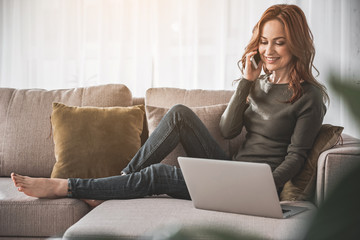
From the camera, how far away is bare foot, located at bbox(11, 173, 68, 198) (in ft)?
5.88

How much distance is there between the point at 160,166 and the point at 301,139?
596 mm

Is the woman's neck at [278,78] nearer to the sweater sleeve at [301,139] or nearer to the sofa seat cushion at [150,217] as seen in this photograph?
the sweater sleeve at [301,139]

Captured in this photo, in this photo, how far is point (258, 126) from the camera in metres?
2.01

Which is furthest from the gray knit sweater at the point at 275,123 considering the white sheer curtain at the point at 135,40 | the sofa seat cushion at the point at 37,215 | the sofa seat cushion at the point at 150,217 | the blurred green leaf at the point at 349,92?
the blurred green leaf at the point at 349,92

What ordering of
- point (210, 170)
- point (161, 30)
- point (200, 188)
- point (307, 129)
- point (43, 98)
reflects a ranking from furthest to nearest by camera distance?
point (161, 30) < point (43, 98) < point (307, 129) < point (200, 188) < point (210, 170)

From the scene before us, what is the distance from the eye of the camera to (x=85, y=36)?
3270 millimetres

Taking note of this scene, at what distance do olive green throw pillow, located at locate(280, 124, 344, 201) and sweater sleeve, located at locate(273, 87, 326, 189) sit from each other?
24mm

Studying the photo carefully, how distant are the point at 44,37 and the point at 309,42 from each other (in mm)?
2107

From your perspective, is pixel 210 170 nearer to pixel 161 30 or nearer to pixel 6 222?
pixel 6 222

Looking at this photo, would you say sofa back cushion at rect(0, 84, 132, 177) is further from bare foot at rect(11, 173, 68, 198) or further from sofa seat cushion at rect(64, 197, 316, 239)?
sofa seat cushion at rect(64, 197, 316, 239)

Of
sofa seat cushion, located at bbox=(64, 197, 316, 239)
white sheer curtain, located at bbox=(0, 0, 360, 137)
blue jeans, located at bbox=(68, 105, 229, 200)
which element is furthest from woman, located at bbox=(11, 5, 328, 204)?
white sheer curtain, located at bbox=(0, 0, 360, 137)

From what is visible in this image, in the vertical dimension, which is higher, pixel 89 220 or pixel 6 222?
pixel 89 220

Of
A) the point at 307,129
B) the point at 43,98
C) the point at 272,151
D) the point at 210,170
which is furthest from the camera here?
the point at 43,98

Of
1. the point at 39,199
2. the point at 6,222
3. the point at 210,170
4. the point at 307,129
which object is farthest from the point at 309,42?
the point at 6,222
